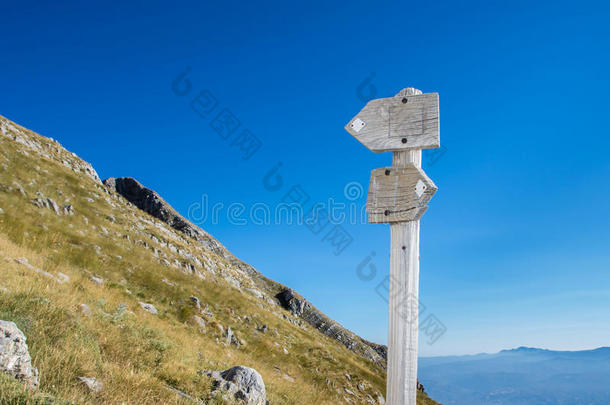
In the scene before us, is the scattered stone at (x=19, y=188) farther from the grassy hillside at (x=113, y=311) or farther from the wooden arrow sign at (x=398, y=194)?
the wooden arrow sign at (x=398, y=194)

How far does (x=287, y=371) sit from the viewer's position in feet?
60.6

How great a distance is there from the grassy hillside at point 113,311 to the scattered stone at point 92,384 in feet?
0.23

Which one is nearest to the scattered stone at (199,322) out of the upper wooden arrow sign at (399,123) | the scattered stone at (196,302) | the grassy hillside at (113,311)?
the grassy hillside at (113,311)

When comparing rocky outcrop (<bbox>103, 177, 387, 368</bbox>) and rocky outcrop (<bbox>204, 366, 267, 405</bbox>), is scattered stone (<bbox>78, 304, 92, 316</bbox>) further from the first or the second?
rocky outcrop (<bbox>103, 177, 387, 368</bbox>)

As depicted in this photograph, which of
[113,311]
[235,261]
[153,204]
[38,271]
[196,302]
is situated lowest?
[113,311]

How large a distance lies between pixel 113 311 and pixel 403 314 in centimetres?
868

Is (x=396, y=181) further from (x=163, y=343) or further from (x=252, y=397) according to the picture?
(x=163, y=343)

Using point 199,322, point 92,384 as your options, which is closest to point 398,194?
point 92,384

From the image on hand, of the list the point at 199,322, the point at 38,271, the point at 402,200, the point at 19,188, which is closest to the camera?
the point at 402,200

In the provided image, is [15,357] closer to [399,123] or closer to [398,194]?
[398,194]

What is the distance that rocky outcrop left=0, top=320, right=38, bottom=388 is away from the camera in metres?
4.18

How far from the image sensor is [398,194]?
411 centimetres

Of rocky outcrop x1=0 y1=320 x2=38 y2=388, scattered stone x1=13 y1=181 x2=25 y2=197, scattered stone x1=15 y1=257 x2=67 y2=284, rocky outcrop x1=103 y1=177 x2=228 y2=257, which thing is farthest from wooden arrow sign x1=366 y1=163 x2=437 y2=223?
rocky outcrop x1=103 y1=177 x2=228 y2=257

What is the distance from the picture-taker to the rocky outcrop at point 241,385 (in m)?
6.33
